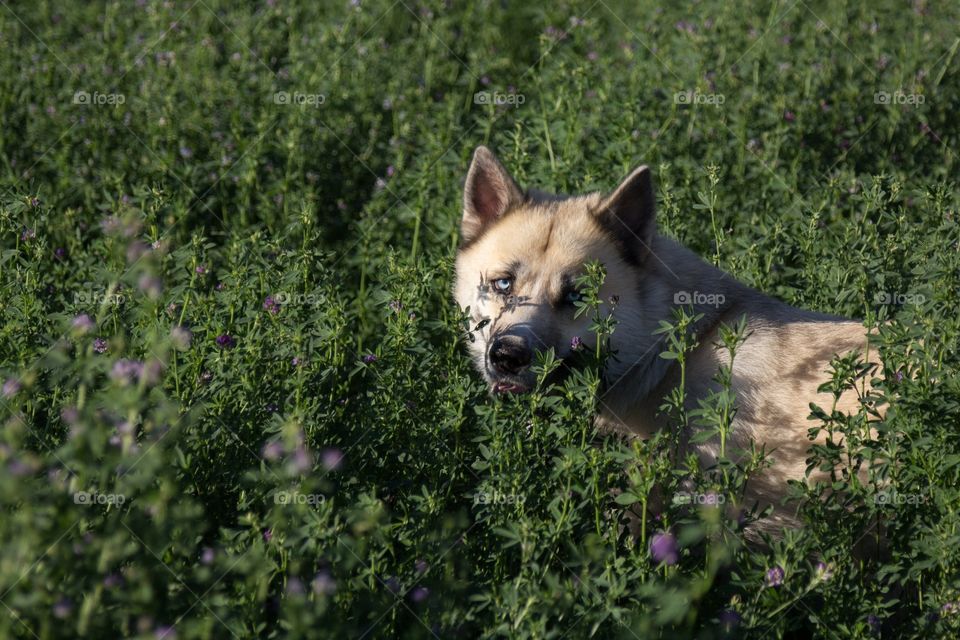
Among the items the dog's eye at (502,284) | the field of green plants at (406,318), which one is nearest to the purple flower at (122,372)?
the field of green plants at (406,318)

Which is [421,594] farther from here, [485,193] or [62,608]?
[485,193]

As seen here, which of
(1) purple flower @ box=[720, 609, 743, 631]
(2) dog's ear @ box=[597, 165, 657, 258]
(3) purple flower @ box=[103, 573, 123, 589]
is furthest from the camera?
(2) dog's ear @ box=[597, 165, 657, 258]

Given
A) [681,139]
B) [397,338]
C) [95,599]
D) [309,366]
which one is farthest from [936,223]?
[95,599]

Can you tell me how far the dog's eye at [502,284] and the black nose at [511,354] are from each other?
0.42 meters

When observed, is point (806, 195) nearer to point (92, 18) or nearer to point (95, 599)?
point (95, 599)

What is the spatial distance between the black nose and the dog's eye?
1.37ft

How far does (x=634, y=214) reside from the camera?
14.1 feet

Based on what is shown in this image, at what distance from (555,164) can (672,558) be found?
3.30 meters

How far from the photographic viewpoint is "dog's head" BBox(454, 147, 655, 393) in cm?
405

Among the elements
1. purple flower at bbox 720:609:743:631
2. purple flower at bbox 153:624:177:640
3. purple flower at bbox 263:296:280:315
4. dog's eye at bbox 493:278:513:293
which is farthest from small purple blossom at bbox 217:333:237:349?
purple flower at bbox 720:609:743:631

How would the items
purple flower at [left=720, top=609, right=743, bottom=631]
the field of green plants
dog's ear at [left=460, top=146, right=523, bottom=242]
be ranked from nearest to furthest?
1. the field of green plants
2. purple flower at [left=720, top=609, right=743, bottom=631]
3. dog's ear at [left=460, top=146, right=523, bottom=242]

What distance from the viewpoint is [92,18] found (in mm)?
7891

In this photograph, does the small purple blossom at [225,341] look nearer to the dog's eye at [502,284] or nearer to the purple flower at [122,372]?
the dog's eye at [502,284]

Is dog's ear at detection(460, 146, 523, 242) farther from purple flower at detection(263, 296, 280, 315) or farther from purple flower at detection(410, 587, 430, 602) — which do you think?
purple flower at detection(410, 587, 430, 602)
